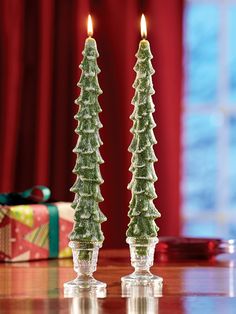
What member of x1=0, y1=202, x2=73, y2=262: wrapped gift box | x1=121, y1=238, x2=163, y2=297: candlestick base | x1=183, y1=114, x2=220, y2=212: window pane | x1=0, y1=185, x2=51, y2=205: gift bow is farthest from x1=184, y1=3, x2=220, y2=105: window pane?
x1=121, y1=238, x2=163, y2=297: candlestick base

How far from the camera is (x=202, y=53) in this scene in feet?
12.9

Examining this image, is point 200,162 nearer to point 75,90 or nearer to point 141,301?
point 75,90

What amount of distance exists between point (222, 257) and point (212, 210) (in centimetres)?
183

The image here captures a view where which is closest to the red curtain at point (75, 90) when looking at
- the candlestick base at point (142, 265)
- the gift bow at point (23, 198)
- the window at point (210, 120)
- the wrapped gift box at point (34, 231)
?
the window at point (210, 120)

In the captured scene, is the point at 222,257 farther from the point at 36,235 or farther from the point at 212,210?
the point at 212,210

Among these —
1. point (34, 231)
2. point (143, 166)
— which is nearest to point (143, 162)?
point (143, 166)

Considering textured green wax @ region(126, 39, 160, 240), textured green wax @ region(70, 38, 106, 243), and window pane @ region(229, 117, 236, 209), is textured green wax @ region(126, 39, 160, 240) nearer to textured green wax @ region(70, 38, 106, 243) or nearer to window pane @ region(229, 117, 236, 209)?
textured green wax @ region(70, 38, 106, 243)

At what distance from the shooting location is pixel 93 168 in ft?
3.89

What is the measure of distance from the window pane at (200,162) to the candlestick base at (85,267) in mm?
2698

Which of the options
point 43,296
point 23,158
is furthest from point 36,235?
point 23,158

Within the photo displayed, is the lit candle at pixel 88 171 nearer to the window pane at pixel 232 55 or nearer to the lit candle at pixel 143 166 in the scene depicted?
the lit candle at pixel 143 166

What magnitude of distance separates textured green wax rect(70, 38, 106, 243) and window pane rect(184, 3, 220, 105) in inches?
107

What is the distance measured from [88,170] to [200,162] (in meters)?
2.79

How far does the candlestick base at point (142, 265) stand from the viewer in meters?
1.22
